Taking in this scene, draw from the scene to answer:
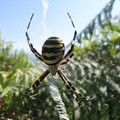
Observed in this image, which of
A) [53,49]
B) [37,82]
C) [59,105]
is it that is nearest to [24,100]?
[37,82]

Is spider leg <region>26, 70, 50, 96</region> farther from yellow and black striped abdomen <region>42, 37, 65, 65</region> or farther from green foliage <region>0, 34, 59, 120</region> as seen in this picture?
yellow and black striped abdomen <region>42, 37, 65, 65</region>

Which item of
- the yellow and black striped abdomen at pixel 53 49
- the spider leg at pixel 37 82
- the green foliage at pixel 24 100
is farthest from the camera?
the green foliage at pixel 24 100

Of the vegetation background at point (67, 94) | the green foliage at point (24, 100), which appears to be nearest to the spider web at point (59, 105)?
the vegetation background at point (67, 94)

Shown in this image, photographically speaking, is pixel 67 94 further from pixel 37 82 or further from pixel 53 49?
pixel 53 49

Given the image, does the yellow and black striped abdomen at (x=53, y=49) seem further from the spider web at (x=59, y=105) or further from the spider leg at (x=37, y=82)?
the spider leg at (x=37, y=82)

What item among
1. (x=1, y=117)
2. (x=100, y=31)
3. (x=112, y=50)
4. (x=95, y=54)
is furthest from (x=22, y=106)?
(x=100, y=31)

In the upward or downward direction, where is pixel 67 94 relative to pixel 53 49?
downward

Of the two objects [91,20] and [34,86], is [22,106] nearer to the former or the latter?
[34,86]

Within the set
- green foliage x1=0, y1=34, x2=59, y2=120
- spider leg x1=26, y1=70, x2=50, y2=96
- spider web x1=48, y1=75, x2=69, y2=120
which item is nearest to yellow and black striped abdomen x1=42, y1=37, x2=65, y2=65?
spider web x1=48, y1=75, x2=69, y2=120
